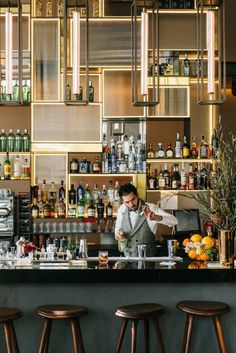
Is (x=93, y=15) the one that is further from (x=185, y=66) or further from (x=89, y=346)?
(x=89, y=346)

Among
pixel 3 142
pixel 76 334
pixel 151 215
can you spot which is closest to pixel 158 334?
pixel 76 334

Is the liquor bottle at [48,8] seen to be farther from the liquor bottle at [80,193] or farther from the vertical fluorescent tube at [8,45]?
the vertical fluorescent tube at [8,45]

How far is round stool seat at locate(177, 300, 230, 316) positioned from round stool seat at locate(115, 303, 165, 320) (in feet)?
0.51

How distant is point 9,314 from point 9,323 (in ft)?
0.35

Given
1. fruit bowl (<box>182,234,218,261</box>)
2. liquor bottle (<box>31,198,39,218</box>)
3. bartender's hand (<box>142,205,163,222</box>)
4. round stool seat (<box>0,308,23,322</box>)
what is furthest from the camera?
liquor bottle (<box>31,198,39,218</box>)

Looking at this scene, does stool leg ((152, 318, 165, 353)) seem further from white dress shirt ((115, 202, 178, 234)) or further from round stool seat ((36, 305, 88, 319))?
white dress shirt ((115, 202, 178, 234))

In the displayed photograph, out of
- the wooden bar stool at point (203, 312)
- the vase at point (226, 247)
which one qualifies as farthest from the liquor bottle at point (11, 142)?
the wooden bar stool at point (203, 312)

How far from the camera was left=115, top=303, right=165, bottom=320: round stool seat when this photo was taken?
4379 millimetres

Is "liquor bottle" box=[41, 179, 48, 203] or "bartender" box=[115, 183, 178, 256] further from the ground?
"liquor bottle" box=[41, 179, 48, 203]

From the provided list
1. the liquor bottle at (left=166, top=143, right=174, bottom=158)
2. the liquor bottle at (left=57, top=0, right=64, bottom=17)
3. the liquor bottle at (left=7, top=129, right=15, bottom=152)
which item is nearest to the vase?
the liquor bottle at (left=166, top=143, right=174, bottom=158)

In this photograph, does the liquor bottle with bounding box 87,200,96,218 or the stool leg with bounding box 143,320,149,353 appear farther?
the liquor bottle with bounding box 87,200,96,218

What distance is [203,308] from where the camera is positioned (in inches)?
176

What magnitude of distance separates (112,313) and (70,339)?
35 cm

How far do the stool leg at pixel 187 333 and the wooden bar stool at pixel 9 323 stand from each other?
3.66 feet
